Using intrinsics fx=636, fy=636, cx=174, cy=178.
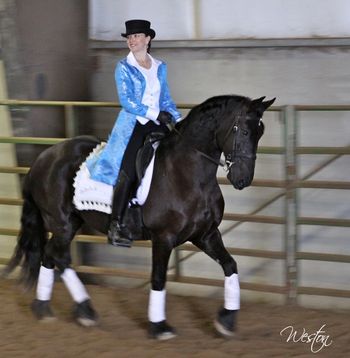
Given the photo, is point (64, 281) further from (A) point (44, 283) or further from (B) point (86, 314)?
(B) point (86, 314)

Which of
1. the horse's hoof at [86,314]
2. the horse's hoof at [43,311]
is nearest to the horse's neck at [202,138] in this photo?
the horse's hoof at [86,314]

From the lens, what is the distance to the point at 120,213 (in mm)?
3867

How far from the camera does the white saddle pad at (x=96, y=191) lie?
382 centimetres

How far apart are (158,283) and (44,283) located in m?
0.96

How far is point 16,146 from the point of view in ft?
17.5

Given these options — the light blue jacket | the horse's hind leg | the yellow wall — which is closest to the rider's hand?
the light blue jacket

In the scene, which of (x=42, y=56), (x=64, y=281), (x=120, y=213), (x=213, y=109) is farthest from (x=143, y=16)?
(x=64, y=281)

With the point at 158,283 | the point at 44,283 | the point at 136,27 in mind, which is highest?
the point at 136,27

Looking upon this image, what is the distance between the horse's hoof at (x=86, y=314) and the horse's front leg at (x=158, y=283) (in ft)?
1.76

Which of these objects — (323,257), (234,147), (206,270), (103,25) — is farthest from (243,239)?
(103,25)

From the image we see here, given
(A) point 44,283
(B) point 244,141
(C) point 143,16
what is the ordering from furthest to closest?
(C) point 143,16, (A) point 44,283, (B) point 244,141

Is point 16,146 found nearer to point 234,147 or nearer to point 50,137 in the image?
point 50,137

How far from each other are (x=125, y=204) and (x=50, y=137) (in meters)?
1.78
